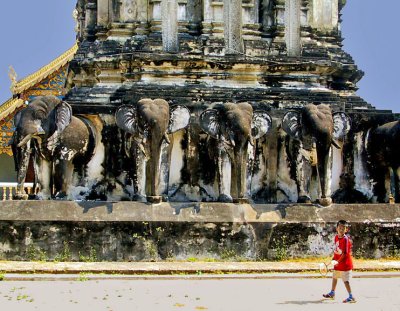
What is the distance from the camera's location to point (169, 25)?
53.9ft

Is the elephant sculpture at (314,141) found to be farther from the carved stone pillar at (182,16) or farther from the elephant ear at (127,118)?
the carved stone pillar at (182,16)

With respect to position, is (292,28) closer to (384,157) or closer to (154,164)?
(384,157)

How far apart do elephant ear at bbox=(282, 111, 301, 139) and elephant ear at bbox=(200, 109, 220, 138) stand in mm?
1144

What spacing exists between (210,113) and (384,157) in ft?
10.5

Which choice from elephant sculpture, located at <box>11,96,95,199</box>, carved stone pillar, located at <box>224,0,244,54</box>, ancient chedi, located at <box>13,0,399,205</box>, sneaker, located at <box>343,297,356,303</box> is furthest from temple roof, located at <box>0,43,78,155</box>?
sneaker, located at <box>343,297,356,303</box>

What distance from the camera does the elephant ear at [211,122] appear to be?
561 inches

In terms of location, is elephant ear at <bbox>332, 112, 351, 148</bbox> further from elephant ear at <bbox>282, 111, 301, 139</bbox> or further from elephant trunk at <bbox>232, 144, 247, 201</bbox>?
elephant trunk at <bbox>232, 144, 247, 201</bbox>

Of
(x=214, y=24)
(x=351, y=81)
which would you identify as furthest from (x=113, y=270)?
(x=351, y=81)

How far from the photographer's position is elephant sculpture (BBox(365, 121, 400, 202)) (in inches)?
587

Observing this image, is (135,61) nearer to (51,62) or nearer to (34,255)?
(34,255)

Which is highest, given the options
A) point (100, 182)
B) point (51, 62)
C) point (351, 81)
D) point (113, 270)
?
point (51, 62)

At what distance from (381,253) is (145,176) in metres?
3.90

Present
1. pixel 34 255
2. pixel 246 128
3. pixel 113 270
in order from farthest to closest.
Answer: pixel 246 128 < pixel 34 255 < pixel 113 270

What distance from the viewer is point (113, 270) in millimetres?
11523
